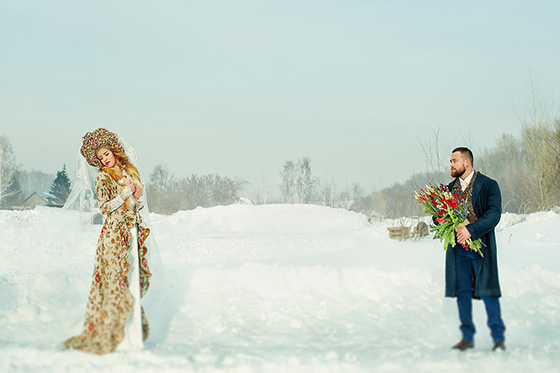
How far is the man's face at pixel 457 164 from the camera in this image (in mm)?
4941

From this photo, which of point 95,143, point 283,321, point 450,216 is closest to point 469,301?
point 450,216

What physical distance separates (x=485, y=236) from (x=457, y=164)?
743 millimetres

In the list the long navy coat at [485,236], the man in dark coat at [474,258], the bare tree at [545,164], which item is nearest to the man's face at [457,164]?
the man in dark coat at [474,258]

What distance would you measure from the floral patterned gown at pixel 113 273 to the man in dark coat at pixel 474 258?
9.92 ft

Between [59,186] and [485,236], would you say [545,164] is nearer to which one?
[485,236]

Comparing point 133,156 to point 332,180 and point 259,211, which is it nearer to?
point 259,211

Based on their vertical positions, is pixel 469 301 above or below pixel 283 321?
above

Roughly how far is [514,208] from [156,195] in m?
27.0

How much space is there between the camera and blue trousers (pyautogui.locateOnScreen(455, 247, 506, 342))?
15.3ft

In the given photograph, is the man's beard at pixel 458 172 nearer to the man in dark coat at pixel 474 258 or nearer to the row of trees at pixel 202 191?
the man in dark coat at pixel 474 258

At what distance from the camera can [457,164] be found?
4.95 m

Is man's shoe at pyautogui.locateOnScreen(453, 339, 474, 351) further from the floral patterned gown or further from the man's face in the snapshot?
the floral patterned gown

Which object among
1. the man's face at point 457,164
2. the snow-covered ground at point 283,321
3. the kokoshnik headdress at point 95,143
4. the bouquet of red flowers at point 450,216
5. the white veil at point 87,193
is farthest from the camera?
the white veil at point 87,193

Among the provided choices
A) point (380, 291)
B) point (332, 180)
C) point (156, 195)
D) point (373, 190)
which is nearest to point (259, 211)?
point (373, 190)
